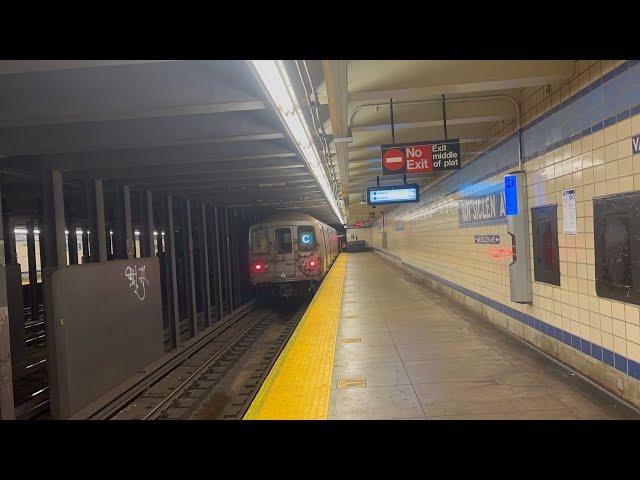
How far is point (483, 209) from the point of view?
8766 mm

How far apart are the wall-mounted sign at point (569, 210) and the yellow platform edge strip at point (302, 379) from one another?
3274 millimetres

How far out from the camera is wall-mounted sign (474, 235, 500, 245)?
26.1 feet

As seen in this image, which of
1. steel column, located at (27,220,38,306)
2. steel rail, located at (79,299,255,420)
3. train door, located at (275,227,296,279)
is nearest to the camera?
steel rail, located at (79,299,255,420)

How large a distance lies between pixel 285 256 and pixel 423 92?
9.37 m

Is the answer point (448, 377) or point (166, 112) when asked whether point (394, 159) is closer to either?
point (448, 377)

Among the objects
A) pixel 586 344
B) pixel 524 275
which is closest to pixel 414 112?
pixel 524 275

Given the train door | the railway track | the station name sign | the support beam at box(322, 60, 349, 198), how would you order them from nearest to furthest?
the support beam at box(322, 60, 349, 198), the railway track, the station name sign, the train door

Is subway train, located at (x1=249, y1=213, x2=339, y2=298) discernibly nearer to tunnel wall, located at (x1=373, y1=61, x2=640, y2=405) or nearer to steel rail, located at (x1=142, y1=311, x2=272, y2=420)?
steel rail, located at (x1=142, y1=311, x2=272, y2=420)

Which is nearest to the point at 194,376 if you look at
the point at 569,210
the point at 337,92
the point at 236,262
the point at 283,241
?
the point at 337,92

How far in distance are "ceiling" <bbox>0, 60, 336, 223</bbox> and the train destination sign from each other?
158 cm

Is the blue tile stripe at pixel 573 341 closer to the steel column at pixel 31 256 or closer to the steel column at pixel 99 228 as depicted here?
the steel column at pixel 99 228

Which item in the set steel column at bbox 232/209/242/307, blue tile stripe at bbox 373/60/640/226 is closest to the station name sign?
blue tile stripe at bbox 373/60/640/226

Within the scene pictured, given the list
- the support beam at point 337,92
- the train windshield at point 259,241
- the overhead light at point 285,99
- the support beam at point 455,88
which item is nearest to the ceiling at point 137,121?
the overhead light at point 285,99
